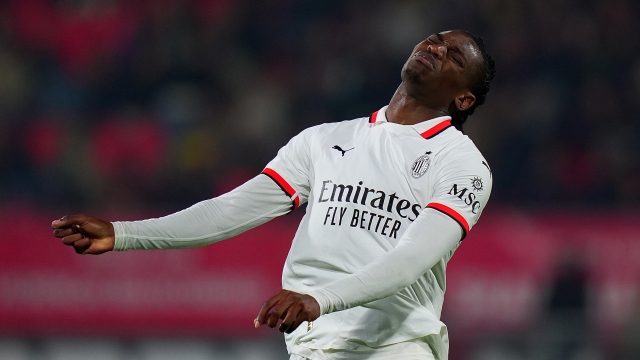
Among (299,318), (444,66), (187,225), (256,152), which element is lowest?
(256,152)

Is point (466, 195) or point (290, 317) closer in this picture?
point (290, 317)

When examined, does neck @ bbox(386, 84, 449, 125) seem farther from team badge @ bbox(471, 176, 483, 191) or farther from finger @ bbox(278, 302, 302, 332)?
finger @ bbox(278, 302, 302, 332)

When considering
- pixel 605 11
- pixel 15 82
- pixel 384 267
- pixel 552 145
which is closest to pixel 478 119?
pixel 552 145

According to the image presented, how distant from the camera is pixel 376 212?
346 cm

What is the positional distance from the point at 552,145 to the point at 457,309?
227cm

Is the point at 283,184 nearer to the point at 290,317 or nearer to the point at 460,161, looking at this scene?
the point at 460,161

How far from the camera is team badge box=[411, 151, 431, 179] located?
348cm

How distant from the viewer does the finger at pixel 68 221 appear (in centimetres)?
327

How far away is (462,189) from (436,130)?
36 centimetres

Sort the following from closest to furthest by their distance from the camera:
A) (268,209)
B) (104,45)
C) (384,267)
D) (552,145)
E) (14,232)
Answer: (384,267), (268,209), (14,232), (552,145), (104,45)

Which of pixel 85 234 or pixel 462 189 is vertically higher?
pixel 85 234

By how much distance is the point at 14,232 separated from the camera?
758 cm

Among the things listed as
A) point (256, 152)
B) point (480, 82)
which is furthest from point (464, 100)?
point (256, 152)

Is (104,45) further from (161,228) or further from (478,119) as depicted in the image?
(161,228)
